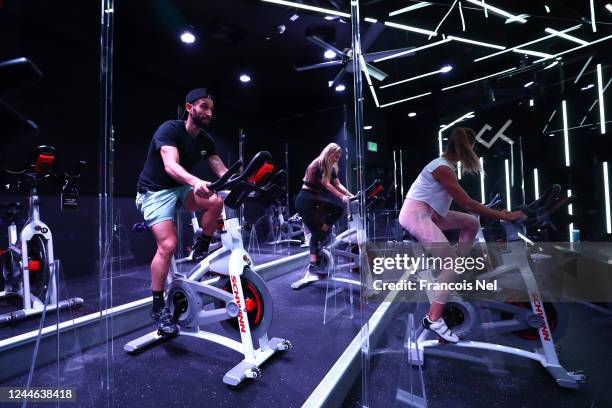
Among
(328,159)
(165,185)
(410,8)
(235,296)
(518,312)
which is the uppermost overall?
(410,8)


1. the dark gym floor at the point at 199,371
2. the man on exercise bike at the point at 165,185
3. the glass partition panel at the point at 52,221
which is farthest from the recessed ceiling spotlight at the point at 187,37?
the dark gym floor at the point at 199,371

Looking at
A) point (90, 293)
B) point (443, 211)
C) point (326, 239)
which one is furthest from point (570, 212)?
point (90, 293)

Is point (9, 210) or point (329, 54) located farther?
point (329, 54)

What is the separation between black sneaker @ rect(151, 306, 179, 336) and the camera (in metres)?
1.86

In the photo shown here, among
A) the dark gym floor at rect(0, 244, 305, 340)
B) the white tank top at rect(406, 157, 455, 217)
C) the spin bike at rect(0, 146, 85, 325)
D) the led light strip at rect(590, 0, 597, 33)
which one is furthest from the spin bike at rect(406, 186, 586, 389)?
the spin bike at rect(0, 146, 85, 325)

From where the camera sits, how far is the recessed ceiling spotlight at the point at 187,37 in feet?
10.9

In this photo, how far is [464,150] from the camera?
139 cm

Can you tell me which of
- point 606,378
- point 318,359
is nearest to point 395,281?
point 318,359

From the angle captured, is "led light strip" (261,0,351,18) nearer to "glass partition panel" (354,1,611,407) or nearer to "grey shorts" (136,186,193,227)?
"glass partition panel" (354,1,611,407)

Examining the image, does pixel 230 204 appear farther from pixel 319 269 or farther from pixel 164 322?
pixel 319 269

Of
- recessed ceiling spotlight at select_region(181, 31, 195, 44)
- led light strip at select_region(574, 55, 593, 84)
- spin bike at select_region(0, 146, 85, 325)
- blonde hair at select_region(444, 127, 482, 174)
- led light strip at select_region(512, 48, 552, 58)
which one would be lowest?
spin bike at select_region(0, 146, 85, 325)

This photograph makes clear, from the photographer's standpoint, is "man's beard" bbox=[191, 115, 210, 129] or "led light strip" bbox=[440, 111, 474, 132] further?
"man's beard" bbox=[191, 115, 210, 129]

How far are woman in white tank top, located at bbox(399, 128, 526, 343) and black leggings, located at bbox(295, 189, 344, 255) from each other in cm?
98

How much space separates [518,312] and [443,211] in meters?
0.71
